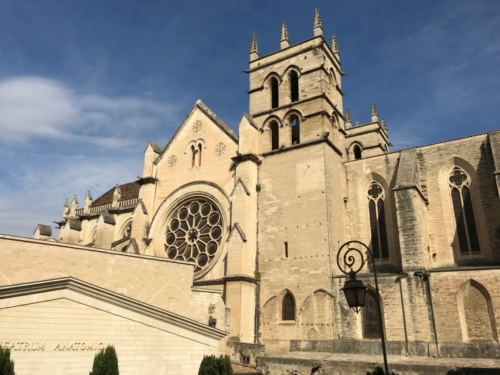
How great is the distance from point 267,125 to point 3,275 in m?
15.4

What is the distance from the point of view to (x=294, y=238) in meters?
20.9

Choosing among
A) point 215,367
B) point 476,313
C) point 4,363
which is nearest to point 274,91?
point 476,313

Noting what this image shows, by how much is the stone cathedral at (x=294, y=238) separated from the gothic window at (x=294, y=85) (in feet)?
0.32

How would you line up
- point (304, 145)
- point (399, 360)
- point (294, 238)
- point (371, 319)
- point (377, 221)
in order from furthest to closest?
point (304, 145) < point (377, 221) < point (294, 238) < point (371, 319) < point (399, 360)

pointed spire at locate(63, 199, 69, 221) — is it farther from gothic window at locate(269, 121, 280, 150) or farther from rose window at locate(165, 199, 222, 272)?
gothic window at locate(269, 121, 280, 150)

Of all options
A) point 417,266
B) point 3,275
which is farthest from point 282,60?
point 3,275

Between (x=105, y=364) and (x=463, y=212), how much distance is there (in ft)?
56.6

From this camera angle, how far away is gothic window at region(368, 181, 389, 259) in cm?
2130

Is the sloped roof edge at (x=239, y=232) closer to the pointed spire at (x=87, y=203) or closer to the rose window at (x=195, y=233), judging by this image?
the rose window at (x=195, y=233)

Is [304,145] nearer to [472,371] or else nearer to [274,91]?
[274,91]

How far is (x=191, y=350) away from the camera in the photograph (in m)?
13.6

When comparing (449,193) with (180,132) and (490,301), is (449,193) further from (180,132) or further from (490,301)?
(180,132)

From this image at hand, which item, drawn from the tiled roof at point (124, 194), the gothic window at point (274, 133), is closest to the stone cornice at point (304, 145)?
the gothic window at point (274, 133)

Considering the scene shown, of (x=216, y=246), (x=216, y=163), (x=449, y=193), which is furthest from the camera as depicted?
(x=216, y=163)
